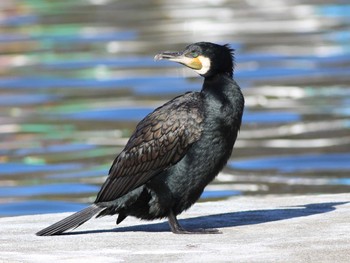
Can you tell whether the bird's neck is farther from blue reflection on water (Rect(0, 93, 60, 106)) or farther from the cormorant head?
blue reflection on water (Rect(0, 93, 60, 106))

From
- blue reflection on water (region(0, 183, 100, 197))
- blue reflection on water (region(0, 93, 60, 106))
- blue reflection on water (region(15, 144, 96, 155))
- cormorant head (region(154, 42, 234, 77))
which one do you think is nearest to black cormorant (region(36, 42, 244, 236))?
cormorant head (region(154, 42, 234, 77))

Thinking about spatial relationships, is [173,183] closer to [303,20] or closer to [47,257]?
[47,257]

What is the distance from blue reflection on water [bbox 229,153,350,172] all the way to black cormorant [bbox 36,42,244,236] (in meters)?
4.80

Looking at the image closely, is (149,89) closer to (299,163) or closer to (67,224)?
(299,163)

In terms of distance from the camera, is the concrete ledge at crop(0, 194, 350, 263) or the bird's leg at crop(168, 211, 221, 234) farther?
the bird's leg at crop(168, 211, 221, 234)

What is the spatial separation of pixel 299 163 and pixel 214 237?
5306mm

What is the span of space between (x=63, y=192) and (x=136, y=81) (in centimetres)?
587


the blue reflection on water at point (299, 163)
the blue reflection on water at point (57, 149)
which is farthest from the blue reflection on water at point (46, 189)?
the blue reflection on water at point (299, 163)

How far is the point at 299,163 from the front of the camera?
12469 mm

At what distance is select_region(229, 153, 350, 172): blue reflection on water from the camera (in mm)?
12320

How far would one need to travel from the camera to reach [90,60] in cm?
1955

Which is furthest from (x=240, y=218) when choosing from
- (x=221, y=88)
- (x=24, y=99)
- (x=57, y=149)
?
(x=24, y=99)

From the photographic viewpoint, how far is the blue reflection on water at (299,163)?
40.4ft

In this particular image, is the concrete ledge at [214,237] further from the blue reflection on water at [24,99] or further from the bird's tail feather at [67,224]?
the blue reflection on water at [24,99]
